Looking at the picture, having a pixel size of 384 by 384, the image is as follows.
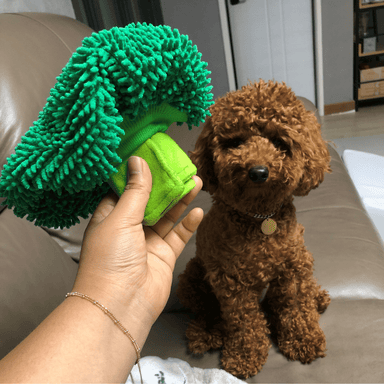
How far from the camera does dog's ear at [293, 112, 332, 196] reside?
2.64 feet

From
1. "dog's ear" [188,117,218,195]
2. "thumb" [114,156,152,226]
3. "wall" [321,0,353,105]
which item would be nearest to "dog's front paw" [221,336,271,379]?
"dog's ear" [188,117,218,195]

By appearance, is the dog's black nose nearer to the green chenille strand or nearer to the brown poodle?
the brown poodle

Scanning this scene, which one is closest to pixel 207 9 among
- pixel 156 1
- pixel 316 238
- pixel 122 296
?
pixel 156 1

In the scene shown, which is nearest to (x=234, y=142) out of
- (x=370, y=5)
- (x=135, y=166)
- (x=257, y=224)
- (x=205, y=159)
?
(x=205, y=159)

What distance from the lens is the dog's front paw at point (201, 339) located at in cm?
88

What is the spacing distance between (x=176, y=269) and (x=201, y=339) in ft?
1.03

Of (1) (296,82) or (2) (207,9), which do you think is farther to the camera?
(1) (296,82)

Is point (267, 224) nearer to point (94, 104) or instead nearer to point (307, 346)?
point (307, 346)

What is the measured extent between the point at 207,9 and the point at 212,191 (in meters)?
2.90

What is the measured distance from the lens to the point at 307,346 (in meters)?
0.81

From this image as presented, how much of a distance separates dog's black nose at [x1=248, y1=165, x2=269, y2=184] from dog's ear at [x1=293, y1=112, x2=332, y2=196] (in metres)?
0.14

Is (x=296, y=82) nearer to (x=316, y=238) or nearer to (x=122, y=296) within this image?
(x=316, y=238)

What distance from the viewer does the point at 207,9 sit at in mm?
3178

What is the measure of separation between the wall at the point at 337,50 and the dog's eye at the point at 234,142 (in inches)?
121
